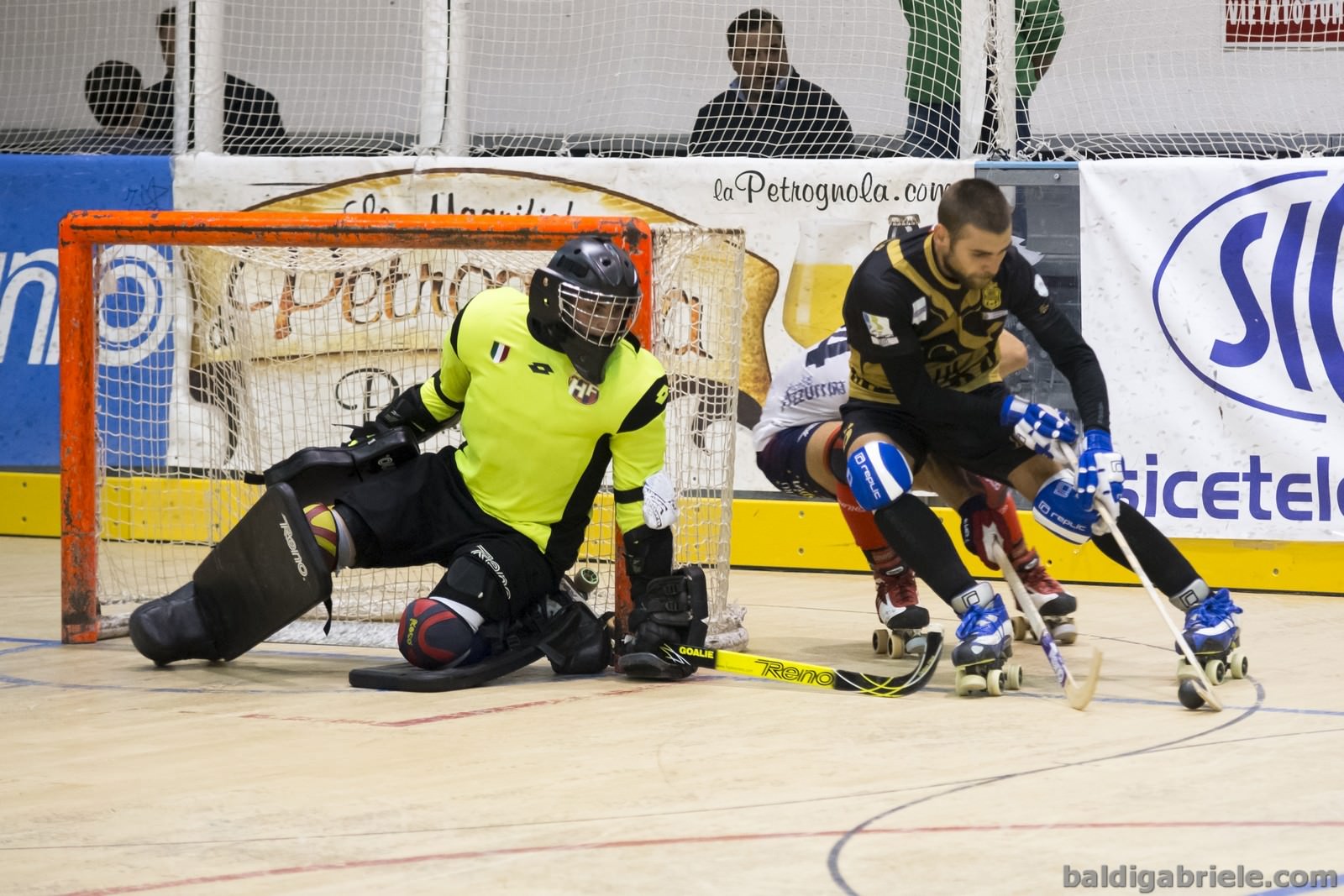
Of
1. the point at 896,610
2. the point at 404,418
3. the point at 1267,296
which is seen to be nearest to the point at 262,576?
the point at 404,418

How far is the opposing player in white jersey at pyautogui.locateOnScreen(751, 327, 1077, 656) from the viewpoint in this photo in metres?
4.93

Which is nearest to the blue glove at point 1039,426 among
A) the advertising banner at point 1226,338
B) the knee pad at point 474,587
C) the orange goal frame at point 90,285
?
the orange goal frame at point 90,285

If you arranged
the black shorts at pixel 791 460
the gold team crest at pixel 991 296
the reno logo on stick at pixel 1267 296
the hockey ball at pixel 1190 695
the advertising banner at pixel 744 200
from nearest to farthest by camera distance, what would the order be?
the hockey ball at pixel 1190 695 → the gold team crest at pixel 991 296 → the black shorts at pixel 791 460 → the reno logo on stick at pixel 1267 296 → the advertising banner at pixel 744 200

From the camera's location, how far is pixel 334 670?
4.60 m

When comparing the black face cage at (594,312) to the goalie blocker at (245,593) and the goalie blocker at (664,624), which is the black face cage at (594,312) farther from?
the goalie blocker at (245,593)

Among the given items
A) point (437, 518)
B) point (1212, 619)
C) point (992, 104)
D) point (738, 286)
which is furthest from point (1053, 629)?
point (992, 104)

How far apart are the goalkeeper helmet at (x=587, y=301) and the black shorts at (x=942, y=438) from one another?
2.29ft

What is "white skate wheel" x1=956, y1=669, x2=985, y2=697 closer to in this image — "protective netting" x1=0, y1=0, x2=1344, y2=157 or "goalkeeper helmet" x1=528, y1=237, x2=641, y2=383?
"goalkeeper helmet" x1=528, y1=237, x2=641, y2=383

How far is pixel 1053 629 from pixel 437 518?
6.11 ft

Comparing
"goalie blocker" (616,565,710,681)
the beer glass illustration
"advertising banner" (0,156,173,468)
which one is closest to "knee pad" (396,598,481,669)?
"goalie blocker" (616,565,710,681)

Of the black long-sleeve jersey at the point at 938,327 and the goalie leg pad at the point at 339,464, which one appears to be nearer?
the black long-sleeve jersey at the point at 938,327

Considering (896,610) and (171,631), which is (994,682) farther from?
(171,631)

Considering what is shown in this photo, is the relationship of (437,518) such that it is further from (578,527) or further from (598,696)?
(598,696)

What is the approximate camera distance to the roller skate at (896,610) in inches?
192
